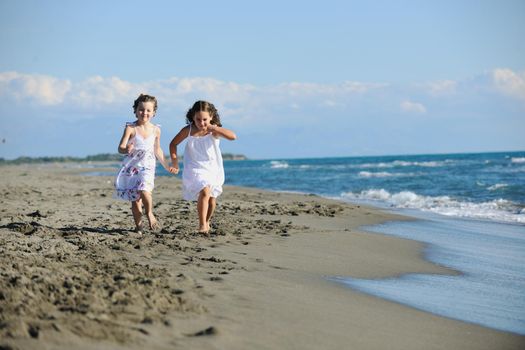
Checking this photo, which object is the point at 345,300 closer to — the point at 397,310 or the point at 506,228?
the point at 397,310

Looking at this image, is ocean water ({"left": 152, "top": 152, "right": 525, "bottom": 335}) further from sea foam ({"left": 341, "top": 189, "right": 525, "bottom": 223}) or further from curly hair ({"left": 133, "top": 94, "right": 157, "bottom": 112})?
curly hair ({"left": 133, "top": 94, "right": 157, "bottom": 112})

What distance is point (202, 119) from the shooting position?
6.98 m

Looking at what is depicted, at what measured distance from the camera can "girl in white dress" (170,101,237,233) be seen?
22.9 ft

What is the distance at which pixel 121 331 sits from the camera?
9.57 ft

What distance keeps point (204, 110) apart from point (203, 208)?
115cm

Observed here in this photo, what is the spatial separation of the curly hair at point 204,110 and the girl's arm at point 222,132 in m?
0.17

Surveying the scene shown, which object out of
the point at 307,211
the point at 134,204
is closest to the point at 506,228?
the point at 307,211

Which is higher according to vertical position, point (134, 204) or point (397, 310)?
point (134, 204)

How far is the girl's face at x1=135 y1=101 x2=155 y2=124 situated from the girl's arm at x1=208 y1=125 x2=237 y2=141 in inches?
30.3

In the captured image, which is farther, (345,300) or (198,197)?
(198,197)

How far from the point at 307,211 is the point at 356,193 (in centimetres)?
893

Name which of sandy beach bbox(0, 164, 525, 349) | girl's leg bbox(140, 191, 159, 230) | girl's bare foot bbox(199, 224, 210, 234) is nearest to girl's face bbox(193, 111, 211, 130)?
girl's leg bbox(140, 191, 159, 230)

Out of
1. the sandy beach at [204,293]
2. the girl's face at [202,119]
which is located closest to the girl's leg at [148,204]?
the sandy beach at [204,293]

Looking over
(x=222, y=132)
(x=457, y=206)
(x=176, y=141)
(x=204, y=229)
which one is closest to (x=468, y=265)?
(x=204, y=229)
